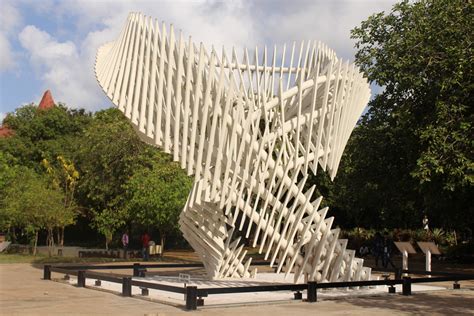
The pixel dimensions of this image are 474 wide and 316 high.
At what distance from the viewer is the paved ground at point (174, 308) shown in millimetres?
12359

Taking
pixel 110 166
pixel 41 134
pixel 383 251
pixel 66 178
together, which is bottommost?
pixel 383 251

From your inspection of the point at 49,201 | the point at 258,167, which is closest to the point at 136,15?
the point at 258,167

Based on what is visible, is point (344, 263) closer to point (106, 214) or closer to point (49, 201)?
point (49, 201)

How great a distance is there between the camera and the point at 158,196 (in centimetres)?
3095

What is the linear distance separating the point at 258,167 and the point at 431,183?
10841mm

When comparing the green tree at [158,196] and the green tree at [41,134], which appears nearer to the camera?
the green tree at [158,196]

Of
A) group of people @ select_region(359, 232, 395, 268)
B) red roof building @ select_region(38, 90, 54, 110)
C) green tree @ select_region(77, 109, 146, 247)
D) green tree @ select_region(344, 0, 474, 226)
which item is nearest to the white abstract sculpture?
green tree @ select_region(344, 0, 474, 226)

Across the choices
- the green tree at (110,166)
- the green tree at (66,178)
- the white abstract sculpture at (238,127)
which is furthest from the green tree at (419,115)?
the green tree at (66,178)

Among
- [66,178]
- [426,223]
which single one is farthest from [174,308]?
[66,178]

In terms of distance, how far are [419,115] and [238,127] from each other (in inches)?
429

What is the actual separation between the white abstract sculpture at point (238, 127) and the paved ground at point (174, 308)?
207 centimetres

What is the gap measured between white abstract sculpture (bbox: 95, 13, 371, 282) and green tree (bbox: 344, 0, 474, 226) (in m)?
4.90

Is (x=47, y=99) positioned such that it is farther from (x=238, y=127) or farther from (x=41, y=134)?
(x=238, y=127)

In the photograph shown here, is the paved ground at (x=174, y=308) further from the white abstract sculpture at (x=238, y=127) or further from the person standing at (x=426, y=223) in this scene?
the person standing at (x=426, y=223)
